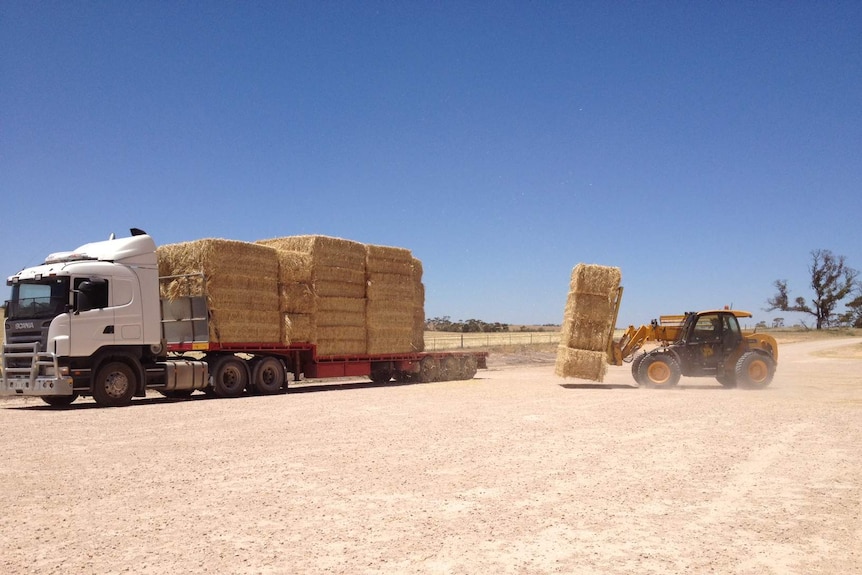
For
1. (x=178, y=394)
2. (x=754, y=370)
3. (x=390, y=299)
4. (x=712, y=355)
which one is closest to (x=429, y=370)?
(x=390, y=299)

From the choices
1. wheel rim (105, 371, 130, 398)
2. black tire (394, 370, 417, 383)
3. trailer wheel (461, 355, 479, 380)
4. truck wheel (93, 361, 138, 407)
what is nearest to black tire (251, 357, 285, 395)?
truck wheel (93, 361, 138, 407)

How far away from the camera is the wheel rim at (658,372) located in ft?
68.9

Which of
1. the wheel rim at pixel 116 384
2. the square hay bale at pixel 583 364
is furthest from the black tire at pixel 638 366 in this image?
the wheel rim at pixel 116 384

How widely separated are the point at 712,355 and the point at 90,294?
55.5 feet

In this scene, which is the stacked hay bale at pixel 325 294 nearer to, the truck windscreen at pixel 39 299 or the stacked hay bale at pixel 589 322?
the truck windscreen at pixel 39 299

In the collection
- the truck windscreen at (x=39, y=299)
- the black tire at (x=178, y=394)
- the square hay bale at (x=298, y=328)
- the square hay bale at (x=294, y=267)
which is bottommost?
the black tire at (x=178, y=394)

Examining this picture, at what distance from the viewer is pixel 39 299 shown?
16.5 metres

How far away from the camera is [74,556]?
558 cm

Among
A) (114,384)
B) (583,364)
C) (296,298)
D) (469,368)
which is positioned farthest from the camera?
(469,368)

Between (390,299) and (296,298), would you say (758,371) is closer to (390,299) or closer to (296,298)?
(390,299)

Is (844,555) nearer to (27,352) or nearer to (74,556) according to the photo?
(74,556)

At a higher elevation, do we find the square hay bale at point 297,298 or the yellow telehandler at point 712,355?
the square hay bale at point 297,298

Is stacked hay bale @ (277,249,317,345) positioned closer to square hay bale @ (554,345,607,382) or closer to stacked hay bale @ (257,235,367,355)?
stacked hay bale @ (257,235,367,355)

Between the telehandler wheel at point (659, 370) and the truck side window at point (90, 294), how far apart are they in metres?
14.6
